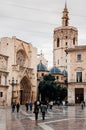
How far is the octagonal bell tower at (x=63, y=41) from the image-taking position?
105 m

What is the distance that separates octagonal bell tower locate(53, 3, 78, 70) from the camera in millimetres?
104562

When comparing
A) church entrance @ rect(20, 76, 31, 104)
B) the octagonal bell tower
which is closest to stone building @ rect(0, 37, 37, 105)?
church entrance @ rect(20, 76, 31, 104)

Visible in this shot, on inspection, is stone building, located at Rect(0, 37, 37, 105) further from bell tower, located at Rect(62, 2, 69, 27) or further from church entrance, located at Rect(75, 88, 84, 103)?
bell tower, located at Rect(62, 2, 69, 27)

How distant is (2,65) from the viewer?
6581 centimetres

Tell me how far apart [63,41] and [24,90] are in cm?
3463

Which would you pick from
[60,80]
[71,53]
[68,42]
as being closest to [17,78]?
[71,53]

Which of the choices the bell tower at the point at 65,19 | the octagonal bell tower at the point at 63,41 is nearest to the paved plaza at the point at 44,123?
the octagonal bell tower at the point at 63,41

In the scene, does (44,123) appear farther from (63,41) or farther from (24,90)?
(63,41)

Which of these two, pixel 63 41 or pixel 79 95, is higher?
pixel 63 41

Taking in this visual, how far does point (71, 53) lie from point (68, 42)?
4449 centimetres

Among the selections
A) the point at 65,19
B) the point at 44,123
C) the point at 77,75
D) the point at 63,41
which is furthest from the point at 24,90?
the point at 44,123

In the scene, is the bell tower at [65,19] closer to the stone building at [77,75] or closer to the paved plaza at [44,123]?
the stone building at [77,75]

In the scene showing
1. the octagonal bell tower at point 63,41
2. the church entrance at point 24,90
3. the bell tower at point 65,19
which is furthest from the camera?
the bell tower at point 65,19

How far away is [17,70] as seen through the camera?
70062 millimetres
